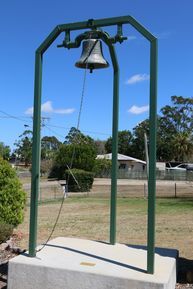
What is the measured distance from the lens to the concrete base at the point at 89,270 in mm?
5059

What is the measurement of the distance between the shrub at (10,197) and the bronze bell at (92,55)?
20.0 ft

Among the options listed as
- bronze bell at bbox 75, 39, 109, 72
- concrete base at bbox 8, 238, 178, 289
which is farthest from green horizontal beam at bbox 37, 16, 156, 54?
concrete base at bbox 8, 238, 178, 289

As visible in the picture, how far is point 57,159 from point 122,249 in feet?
158

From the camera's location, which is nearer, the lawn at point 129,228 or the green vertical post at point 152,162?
the green vertical post at point 152,162

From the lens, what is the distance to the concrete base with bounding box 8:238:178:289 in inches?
199

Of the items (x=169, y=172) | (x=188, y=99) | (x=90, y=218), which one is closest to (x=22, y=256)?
(x=90, y=218)

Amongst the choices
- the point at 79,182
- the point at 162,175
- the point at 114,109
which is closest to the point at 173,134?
the point at 162,175

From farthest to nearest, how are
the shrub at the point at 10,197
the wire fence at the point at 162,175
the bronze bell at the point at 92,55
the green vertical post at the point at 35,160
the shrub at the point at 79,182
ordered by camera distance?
the wire fence at the point at 162,175 < the shrub at the point at 79,182 < the shrub at the point at 10,197 < the bronze bell at the point at 92,55 < the green vertical post at the point at 35,160

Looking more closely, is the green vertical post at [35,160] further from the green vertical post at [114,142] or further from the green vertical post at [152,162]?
the green vertical post at [152,162]

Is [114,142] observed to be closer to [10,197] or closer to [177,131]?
[10,197]

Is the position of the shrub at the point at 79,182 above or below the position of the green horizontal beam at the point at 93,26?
below

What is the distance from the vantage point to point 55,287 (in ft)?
17.4

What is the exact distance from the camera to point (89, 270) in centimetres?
523

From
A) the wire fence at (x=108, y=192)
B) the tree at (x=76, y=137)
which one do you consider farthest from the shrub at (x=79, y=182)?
the tree at (x=76, y=137)
